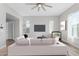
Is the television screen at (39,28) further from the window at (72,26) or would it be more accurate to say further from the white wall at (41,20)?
the window at (72,26)

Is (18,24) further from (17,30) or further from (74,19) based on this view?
(74,19)

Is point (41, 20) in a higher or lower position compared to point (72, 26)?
higher

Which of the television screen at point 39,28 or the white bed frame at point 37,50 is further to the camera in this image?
the television screen at point 39,28

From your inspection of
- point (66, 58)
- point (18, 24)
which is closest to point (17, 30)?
point (18, 24)

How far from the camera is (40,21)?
11.2 m

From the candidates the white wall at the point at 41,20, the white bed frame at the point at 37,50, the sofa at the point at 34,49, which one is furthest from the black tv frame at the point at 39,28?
the white bed frame at the point at 37,50

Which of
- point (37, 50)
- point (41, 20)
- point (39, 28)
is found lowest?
point (37, 50)

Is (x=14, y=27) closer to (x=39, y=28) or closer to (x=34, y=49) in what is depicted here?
Answer: (x=39, y=28)

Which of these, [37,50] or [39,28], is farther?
[39,28]

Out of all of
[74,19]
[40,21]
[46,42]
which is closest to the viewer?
[46,42]

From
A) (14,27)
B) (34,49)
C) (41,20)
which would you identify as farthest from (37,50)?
(41,20)

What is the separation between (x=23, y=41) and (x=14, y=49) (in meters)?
0.39

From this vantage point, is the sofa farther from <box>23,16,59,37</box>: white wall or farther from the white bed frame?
<box>23,16,59,37</box>: white wall

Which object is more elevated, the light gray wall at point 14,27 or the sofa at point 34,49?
the light gray wall at point 14,27
